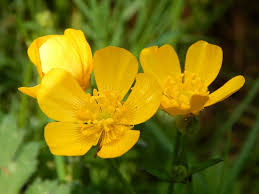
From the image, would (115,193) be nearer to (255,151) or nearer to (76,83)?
(76,83)

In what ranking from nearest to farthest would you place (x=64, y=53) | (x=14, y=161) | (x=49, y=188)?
1. (x=64, y=53)
2. (x=49, y=188)
3. (x=14, y=161)

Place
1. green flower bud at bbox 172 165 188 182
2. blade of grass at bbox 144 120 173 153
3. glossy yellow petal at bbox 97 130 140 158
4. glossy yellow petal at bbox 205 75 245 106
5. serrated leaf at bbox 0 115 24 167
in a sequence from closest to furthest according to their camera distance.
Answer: glossy yellow petal at bbox 97 130 140 158 → glossy yellow petal at bbox 205 75 245 106 → green flower bud at bbox 172 165 188 182 → serrated leaf at bbox 0 115 24 167 → blade of grass at bbox 144 120 173 153

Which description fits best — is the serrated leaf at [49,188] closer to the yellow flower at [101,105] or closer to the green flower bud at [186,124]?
the yellow flower at [101,105]

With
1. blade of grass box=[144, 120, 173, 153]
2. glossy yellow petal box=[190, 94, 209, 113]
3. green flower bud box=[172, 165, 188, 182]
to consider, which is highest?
glossy yellow petal box=[190, 94, 209, 113]

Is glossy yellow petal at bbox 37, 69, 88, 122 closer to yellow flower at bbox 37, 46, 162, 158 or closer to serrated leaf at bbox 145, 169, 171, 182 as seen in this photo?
yellow flower at bbox 37, 46, 162, 158

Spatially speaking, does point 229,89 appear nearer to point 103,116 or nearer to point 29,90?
point 103,116

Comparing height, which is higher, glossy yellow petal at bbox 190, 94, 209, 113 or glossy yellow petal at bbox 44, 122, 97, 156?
glossy yellow petal at bbox 190, 94, 209, 113

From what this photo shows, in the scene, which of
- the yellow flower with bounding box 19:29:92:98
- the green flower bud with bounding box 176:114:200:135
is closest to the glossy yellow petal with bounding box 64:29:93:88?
the yellow flower with bounding box 19:29:92:98

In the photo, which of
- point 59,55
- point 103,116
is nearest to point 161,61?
point 103,116
